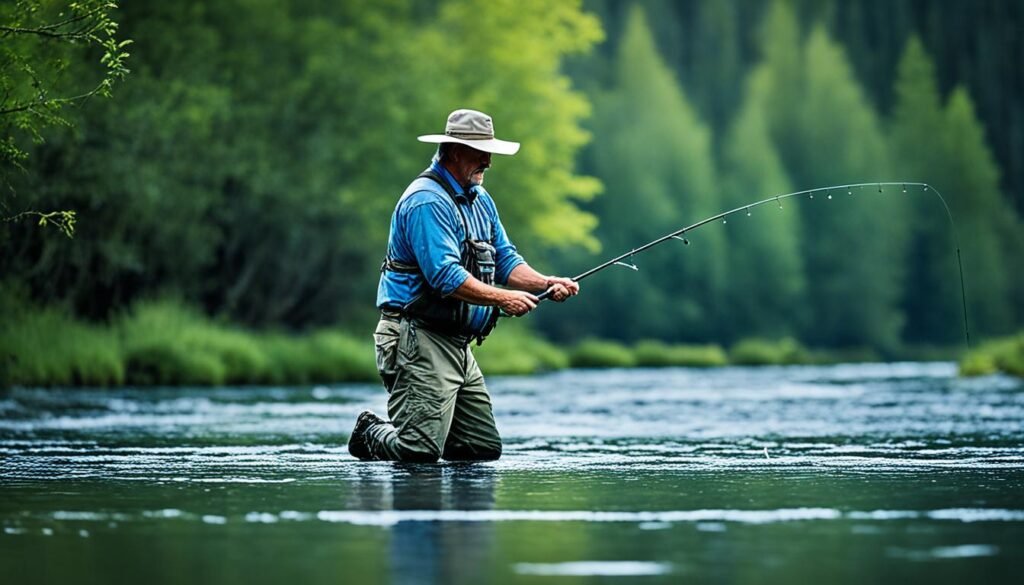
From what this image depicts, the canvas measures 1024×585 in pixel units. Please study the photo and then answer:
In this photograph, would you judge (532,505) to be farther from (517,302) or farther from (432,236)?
(432,236)

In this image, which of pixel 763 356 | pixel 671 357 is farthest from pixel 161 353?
pixel 763 356

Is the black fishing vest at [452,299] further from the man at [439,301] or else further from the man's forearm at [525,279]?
the man's forearm at [525,279]

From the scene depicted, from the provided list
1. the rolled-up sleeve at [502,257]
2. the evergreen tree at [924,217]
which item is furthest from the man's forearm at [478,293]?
the evergreen tree at [924,217]

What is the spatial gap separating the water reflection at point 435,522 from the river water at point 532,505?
0.02 meters

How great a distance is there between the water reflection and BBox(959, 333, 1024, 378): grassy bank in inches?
783

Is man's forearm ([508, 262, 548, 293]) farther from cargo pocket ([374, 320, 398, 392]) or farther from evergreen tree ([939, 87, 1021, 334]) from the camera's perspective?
evergreen tree ([939, 87, 1021, 334])

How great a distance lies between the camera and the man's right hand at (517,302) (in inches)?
365

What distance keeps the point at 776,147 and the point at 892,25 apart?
13142 mm

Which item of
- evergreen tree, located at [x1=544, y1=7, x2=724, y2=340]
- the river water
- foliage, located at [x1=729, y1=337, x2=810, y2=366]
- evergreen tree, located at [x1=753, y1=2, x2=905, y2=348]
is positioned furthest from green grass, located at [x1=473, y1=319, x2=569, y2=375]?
evergreen tree, located at [x1=753, y1=2, x2=905, y2=348]

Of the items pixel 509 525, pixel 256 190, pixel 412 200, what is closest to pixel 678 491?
pixel 509 525

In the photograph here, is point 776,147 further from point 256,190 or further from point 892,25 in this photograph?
point 256,190

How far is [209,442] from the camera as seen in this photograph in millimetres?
11891

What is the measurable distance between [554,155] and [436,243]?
3473 cm

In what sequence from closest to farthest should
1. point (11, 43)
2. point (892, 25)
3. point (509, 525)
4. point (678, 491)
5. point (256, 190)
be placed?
1. point (509, 525)
2. point (678, 491)
3. point (11, 43)
4. point (256, 190)
5. point (892, 25)
